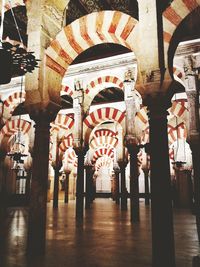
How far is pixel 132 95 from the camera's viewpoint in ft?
19.3

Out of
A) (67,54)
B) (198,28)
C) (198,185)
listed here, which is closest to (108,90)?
(198,28)

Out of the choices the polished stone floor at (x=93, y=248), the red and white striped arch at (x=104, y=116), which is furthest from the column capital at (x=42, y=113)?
the red and white striped arch at (x=104, y=116)

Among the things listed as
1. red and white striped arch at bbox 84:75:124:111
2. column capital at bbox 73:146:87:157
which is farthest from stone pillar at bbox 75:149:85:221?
red and white striped arch at bbox 84:75:124:111

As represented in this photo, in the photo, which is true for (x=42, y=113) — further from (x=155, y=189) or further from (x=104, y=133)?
(x=104, y=133)

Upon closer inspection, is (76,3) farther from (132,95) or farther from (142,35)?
(142,35)

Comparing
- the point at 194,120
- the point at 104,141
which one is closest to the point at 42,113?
the point at 194,120

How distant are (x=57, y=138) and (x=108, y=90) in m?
2.70

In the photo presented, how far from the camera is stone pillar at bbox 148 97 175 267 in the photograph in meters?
2.38

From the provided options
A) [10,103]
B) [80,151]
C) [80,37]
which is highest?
[10,103]

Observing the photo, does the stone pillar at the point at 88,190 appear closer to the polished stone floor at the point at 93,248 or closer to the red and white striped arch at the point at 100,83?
the red and white striped arch at the point at 100,83

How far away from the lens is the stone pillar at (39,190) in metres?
2.89

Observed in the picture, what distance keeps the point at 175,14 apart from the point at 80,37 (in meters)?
1.26

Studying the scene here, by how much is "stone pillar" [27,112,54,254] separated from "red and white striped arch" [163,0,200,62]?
162cm

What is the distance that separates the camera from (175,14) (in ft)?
9.25
